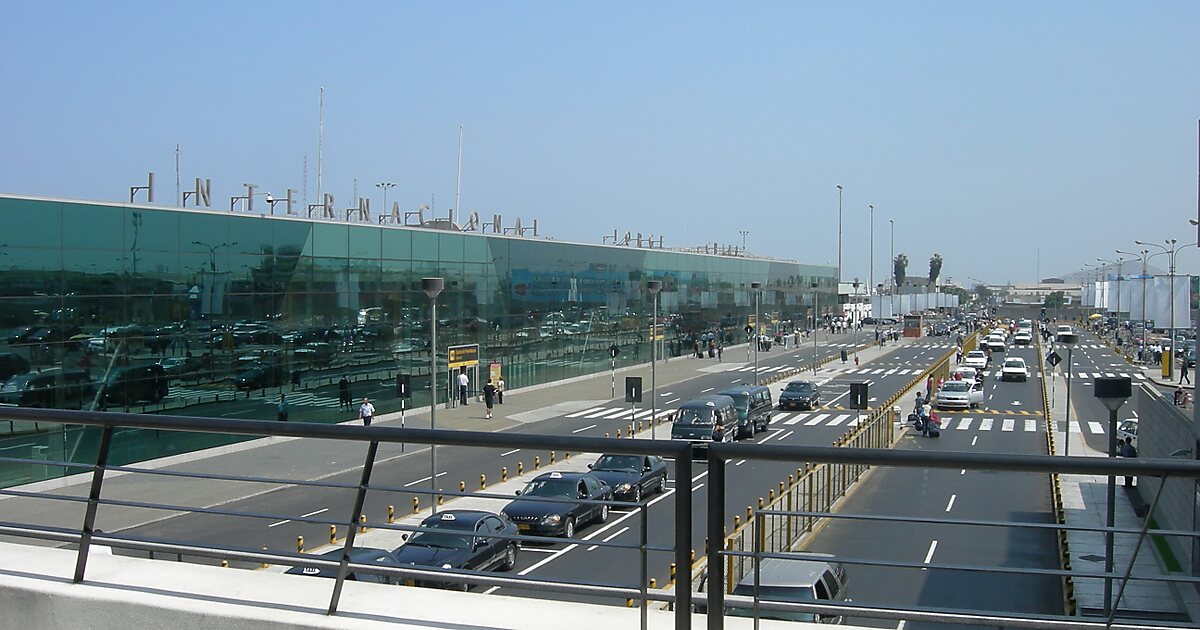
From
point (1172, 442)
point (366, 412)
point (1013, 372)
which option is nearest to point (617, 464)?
point (1172, 442)

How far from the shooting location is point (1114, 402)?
1538cm

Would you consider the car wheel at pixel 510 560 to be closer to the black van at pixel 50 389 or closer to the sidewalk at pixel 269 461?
the sidewalk at pixel 269 461

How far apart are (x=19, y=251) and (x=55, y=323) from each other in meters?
1.98

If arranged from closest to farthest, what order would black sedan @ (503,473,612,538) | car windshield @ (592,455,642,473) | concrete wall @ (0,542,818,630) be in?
concrete wall @ (0,542,818,630) < car windshield @ (592,455,642,473) < black sedan @ (503,473,612,538)

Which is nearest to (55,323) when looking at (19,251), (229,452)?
(19,251)

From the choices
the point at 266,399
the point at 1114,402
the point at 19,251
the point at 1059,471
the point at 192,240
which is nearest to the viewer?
the point at 1059,471

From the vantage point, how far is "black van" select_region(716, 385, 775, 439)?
3641 cm

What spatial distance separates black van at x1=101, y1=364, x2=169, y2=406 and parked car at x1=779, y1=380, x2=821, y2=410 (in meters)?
26.7

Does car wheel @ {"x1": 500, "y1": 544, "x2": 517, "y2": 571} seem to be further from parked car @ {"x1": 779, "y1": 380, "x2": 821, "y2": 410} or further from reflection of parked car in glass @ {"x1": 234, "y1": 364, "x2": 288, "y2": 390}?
parked car @ {"x1": 779, "y1": 380, "x2": 821, "y2": 410}

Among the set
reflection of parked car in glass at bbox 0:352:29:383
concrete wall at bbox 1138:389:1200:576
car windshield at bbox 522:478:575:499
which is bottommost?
car windshield at bbox 522:478:575:499

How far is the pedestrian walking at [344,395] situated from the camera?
35.8 m

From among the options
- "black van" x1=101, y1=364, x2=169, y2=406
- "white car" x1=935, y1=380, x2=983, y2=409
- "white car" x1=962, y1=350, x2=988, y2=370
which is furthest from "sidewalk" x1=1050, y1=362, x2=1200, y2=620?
"white car" x1=962, y1=350, x2=988, y2=370

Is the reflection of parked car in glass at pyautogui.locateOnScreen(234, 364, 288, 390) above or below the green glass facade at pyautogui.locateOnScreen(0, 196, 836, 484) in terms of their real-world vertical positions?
below

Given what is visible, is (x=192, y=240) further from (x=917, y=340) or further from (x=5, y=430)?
(x=917, y=340)
